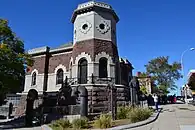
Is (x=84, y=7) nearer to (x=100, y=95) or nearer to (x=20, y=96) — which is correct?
(x=100, y=95)

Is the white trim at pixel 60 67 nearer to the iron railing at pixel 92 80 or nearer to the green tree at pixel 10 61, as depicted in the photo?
Answer: the iron railing at pixel 92 80

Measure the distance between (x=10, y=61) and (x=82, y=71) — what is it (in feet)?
24.9

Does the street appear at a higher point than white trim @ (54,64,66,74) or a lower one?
lower

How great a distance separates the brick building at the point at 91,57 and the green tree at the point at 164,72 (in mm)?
21200

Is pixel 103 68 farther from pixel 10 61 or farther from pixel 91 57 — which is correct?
pixel 10 61

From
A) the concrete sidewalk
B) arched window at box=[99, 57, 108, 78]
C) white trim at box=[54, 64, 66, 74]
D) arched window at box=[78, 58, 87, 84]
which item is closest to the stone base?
arched window at box=[99, 57, 108, 78]

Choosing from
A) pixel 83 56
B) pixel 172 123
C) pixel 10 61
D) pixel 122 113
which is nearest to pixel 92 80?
pixel 83 56

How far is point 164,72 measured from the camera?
42.4 meters

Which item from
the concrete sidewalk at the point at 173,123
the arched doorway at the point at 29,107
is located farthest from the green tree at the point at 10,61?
the concrete sidewalk at the point at 173,123

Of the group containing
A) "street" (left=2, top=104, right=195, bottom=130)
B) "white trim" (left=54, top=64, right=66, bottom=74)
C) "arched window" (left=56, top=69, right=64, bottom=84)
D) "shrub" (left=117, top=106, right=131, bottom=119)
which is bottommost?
"street" (left=2, top=104, right=195, bottom=130)

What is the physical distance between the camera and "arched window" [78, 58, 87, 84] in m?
21.1

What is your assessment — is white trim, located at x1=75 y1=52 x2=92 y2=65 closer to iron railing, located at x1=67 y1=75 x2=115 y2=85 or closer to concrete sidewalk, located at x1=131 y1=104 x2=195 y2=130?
iron railing, located at x1=67 y1=75 x2=115 y2=85

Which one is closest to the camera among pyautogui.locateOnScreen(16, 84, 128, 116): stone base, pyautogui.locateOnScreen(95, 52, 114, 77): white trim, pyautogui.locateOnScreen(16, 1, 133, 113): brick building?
pyautogui.locateOnScreen(16, 84, 128, 116): stone base

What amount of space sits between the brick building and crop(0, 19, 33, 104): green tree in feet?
18.5
